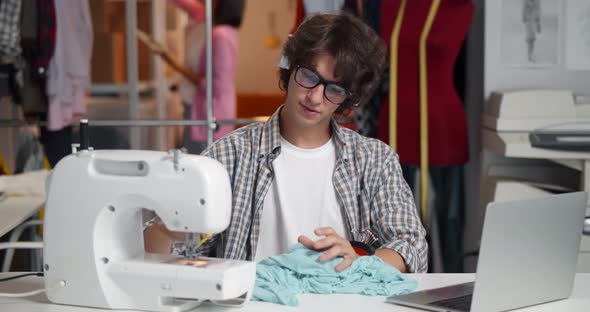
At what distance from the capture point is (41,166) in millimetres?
4559

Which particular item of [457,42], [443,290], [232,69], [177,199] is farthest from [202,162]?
[232,69]

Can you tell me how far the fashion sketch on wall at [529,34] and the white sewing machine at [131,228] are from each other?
2.61 m

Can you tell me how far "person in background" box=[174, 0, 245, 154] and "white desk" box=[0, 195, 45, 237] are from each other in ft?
4.19

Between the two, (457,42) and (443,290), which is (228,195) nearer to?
(443,290)

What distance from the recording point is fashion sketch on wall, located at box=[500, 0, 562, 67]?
13.3ft

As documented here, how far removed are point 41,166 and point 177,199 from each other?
9.92 feet

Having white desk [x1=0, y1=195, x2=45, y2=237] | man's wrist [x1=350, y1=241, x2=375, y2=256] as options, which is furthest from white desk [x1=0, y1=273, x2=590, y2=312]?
white desk [x1=0, y1=195, x2=45, y2=237]

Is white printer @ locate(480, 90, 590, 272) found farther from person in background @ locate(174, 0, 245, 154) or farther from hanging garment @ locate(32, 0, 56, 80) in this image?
hanging garment @ locate(32, 0, 56, 80)

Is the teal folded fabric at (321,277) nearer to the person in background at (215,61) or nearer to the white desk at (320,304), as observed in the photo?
the white desk at (320,304)

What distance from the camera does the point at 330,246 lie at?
2.00 m

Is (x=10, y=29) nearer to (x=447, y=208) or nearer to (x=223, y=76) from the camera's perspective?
(x=223, y=76)

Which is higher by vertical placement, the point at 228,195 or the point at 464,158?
the point at 228,195

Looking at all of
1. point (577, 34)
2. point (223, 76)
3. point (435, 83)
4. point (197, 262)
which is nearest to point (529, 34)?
point (577, 34)

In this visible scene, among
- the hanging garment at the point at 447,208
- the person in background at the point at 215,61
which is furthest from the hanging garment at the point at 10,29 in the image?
the hanging garment at the point at 447,208
